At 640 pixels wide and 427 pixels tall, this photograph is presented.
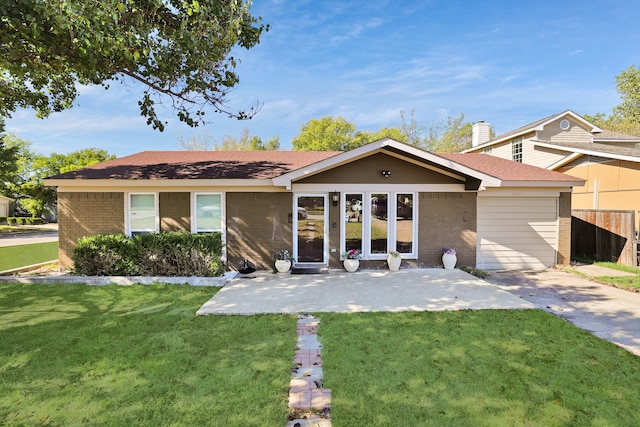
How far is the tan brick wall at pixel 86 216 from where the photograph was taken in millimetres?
9852

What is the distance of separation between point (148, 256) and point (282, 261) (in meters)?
3.48

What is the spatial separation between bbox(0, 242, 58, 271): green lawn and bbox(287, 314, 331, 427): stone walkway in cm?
1102

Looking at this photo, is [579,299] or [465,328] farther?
[579,299]

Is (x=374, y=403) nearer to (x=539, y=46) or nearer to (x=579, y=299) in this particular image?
(x=579, y=299)

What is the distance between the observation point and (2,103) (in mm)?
10555

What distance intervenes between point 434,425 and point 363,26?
15917 mm

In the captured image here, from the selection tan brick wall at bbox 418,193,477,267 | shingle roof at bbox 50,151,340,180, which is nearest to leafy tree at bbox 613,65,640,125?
tan brick wall at bbox 418,193,477,267

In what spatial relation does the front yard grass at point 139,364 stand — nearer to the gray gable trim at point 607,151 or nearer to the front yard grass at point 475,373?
the front yard grass at point 475,373

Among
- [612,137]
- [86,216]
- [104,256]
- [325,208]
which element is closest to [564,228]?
[325,208]

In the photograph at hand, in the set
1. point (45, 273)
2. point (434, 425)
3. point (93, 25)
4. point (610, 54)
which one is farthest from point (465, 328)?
point (610, 54)

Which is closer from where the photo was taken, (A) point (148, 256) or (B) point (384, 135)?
(A) point (148, 256)

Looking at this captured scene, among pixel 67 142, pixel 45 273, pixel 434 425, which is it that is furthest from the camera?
pixel 67 142

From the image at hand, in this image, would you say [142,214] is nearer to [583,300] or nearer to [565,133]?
[583,300]

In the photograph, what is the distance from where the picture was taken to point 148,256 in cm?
860
